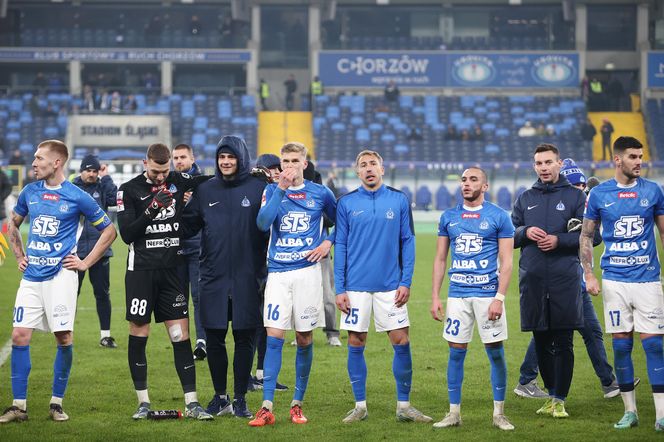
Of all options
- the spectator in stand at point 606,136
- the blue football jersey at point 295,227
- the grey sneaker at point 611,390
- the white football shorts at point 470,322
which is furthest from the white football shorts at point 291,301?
the spectator in stand at point 606,136

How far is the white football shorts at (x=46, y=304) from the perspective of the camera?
8.90 metres

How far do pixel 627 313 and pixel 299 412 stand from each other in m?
2.85

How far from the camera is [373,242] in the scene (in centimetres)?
892

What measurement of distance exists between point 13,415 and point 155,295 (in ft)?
5.01

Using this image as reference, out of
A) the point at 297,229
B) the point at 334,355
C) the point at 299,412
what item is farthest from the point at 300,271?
the point at 334,355

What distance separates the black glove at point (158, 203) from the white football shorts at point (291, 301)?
1084 mm

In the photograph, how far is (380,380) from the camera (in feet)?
35.6

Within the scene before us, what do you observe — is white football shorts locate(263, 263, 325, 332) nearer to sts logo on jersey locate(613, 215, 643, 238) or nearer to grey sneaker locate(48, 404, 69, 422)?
grey sneaker locate(48, 404, 69, 422)

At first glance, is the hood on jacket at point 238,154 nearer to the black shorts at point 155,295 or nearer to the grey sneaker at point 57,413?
the black shorts at point 155,295

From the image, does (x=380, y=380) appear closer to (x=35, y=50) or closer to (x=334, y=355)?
(x=334, y=355)

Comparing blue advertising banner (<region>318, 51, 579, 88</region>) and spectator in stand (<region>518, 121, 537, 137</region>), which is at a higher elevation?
blue advertising banner (<region>318, 51, 579, 88</region>)

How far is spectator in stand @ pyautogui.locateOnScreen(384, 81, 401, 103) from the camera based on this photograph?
53844mm

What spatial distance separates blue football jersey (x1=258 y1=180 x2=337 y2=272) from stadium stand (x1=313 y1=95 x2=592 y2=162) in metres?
39.3

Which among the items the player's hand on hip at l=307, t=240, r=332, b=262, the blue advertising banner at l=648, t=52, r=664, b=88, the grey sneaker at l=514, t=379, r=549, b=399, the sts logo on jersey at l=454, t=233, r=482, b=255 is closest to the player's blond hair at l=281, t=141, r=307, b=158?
the player's hand on hip at l=307, t=240, r=332, b=262
